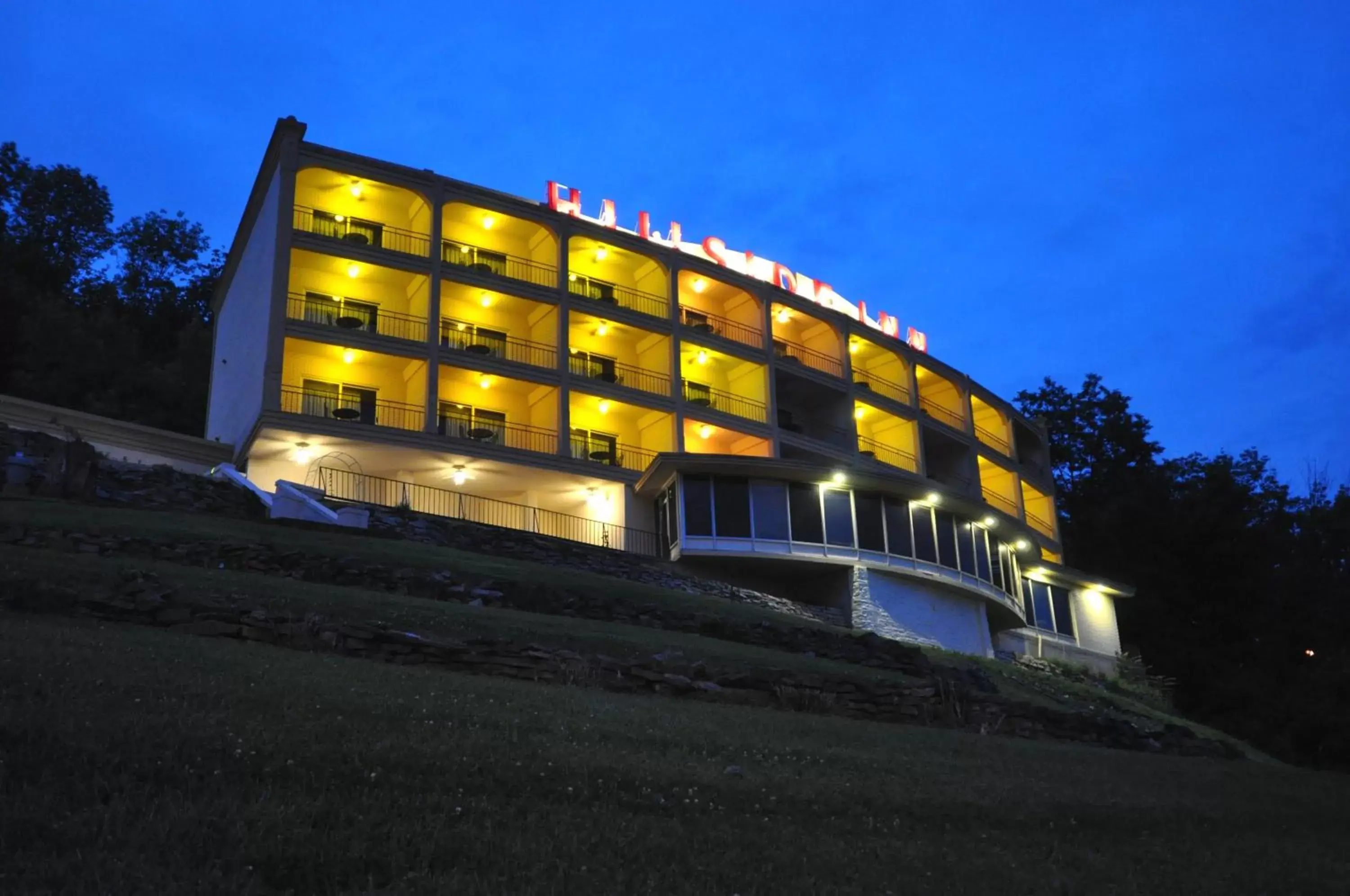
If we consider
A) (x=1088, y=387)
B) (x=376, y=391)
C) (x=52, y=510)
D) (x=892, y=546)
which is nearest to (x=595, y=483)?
(x=376, y=391)

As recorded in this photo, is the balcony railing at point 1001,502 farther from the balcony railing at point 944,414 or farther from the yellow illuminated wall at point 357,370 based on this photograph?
the yellow illuminated wall at point 357,370

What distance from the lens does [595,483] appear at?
1828 inches

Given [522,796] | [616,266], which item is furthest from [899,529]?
[522,796]

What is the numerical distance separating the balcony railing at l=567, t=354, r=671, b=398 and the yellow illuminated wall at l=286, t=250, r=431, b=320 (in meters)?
6.73

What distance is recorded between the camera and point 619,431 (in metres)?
51.3

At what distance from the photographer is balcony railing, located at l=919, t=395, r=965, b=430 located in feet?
209

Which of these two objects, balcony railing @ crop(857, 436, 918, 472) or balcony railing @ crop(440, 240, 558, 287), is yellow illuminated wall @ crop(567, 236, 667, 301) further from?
balcony railing @ crop(857, 436, 918, 472)

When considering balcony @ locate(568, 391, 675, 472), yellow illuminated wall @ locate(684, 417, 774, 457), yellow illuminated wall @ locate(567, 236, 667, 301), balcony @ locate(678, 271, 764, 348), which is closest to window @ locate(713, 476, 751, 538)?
balcony @ locate(568, 391, 675, 472)

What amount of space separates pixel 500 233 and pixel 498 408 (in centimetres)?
805

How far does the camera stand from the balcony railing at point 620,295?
52.9m

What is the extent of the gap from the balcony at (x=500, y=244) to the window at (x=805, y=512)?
16.0 m

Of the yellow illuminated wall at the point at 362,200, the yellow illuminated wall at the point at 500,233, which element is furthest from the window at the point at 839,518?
the yellow illuminated wall at the point at 362,200

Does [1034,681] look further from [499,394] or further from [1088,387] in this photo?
[1088,387]

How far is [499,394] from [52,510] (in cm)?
2418
